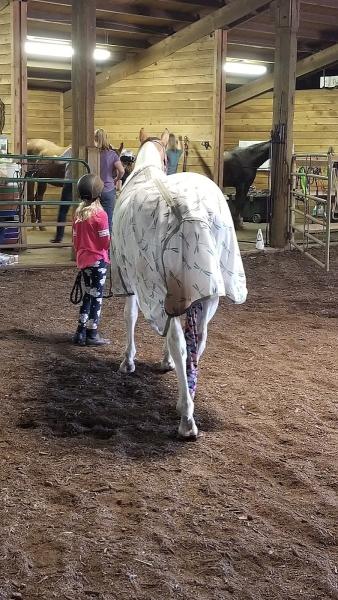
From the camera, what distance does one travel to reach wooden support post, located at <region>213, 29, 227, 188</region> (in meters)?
11.0

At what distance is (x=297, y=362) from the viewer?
4637mm

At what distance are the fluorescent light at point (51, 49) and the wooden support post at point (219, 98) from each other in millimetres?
2043

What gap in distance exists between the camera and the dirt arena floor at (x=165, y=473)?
2.20m

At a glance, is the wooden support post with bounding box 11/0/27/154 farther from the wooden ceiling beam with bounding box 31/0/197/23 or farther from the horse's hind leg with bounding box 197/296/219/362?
the horse's hind leg with bounding box 197/296/219/362

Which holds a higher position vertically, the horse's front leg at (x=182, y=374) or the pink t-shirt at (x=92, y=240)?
the pink t-shirt at (x=92, y=240)

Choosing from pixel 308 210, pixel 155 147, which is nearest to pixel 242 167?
pixel 308 210

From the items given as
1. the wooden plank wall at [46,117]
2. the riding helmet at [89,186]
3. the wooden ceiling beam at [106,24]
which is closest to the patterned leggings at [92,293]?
the riding helmet at [89,186]

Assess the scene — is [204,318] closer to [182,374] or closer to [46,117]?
[182,374]

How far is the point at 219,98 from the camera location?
11.0 meters

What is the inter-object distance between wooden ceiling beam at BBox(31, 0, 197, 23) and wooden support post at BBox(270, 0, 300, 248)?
197cm

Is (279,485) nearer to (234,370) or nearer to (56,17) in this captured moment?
(234,370)

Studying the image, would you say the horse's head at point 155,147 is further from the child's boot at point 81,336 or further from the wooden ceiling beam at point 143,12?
the wooden ceiling beam at point 143,12

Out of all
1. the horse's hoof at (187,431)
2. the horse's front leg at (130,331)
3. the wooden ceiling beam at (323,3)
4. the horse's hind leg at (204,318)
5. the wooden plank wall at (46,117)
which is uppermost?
the wooden ceiling beam at (323,3)

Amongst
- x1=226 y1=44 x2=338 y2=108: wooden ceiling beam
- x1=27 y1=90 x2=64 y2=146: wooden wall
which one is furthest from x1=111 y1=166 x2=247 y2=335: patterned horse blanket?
x1=226 y1=44 x2=338 y2=108: wooden ceiling beam
